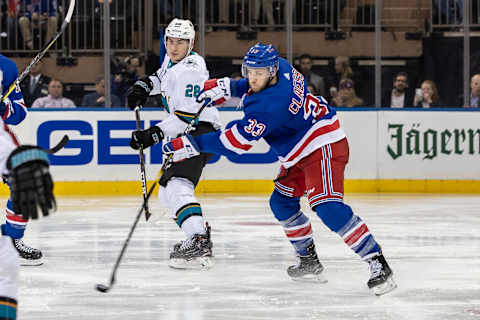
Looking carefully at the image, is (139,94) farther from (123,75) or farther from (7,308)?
(123,75)

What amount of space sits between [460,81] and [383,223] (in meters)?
3.27

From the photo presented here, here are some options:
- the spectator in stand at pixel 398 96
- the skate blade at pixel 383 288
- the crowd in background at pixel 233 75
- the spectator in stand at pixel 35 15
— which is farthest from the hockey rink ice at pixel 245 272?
the spectator in stand at pixel 35 15

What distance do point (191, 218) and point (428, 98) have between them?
5.32 meters

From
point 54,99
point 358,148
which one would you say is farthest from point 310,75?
point 54,99

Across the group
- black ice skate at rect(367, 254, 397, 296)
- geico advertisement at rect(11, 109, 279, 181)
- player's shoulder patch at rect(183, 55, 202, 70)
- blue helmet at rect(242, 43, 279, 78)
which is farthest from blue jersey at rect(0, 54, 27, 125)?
geico advertisement at rect(11, 109, 279, 181)

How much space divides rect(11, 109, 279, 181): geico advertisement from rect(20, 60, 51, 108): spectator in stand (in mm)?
198

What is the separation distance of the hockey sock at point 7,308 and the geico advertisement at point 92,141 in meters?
6.73

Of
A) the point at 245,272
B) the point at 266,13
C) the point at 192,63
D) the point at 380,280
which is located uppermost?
the point at 266,13

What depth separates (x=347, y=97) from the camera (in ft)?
33.3

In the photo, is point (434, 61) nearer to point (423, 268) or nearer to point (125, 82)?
point (125, 82)

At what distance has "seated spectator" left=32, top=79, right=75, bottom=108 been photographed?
9.77m

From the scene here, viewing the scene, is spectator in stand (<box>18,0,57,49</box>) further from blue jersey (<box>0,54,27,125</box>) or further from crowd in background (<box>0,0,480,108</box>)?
blue jersey (<box>0,54,27,125</box>)

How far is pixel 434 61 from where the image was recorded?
1023 centimetres

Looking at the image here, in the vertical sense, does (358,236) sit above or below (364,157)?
above
